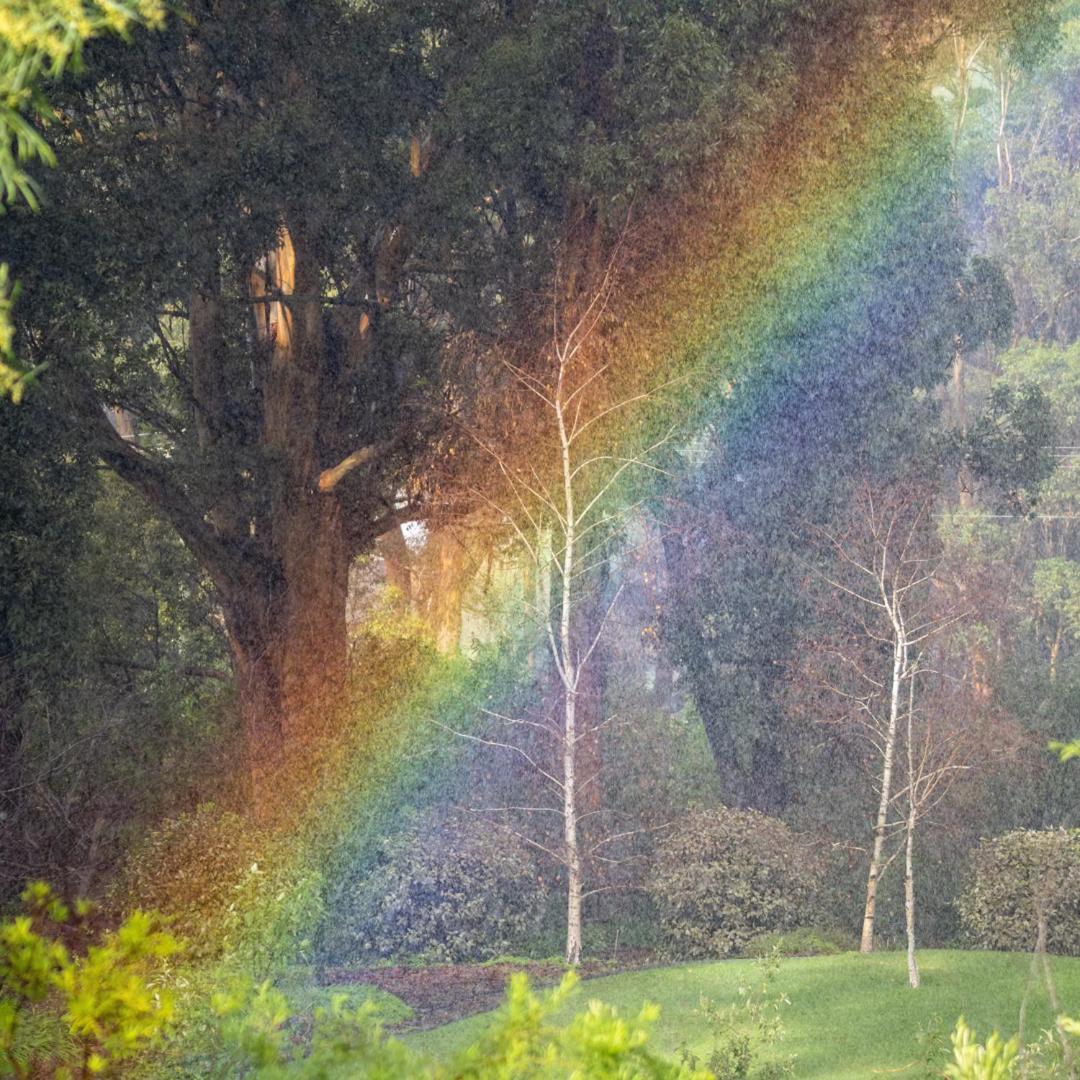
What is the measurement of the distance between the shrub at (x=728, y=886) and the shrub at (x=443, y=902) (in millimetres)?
1264

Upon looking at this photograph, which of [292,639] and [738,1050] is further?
[292,639]

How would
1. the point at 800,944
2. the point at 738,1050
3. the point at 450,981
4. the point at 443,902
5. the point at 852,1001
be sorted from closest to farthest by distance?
the point at 738,1050, the point at 852,1001, the point at 450,981, the point at 800,944, the point at 443,902

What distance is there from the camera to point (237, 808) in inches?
532

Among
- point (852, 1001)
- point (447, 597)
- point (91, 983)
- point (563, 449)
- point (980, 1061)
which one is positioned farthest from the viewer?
point (447, 597)

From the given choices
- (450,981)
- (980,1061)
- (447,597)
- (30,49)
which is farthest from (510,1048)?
(447,597)

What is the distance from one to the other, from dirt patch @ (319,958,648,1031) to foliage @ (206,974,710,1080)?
8.02m

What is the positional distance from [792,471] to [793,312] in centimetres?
176

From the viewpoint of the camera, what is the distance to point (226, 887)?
420 inches

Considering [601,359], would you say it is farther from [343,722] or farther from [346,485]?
[343,722]

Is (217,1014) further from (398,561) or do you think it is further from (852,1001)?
(398,561)

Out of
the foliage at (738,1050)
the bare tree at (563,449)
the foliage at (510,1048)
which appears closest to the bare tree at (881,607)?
the bare tree at (563,449)

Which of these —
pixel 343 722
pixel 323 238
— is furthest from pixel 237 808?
pixel 323 238

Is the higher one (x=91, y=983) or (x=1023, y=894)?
(x=91, y=983)

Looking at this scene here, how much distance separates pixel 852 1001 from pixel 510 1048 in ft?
26.8
